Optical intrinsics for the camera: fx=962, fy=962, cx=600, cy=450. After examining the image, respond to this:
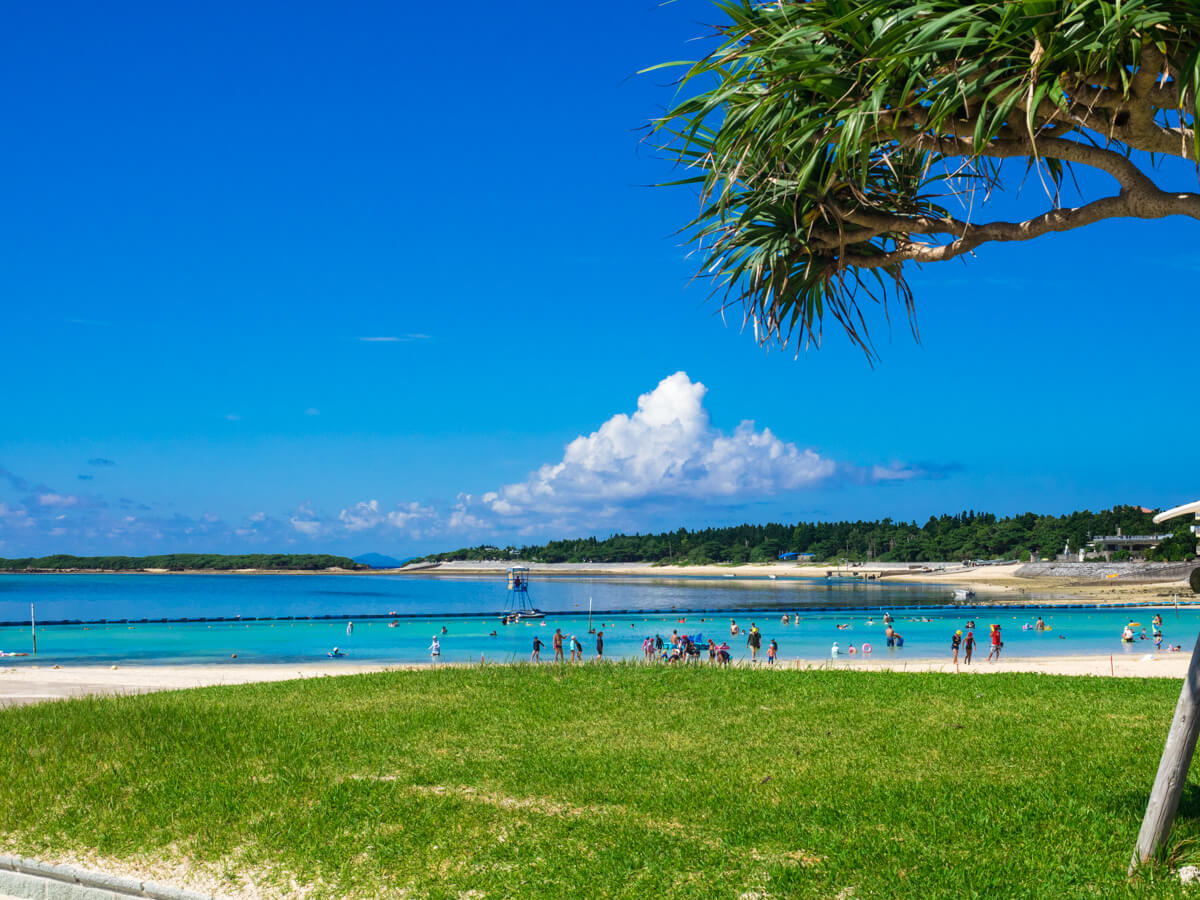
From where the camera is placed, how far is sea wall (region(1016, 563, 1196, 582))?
106 m

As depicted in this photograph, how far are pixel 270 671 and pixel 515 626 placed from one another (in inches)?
1408

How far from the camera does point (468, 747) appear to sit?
39.1 feet

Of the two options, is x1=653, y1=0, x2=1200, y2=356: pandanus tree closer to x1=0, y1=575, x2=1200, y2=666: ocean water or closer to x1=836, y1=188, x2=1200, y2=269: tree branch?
x1=836, y1=188, x2=1200, y2=269: tree branch

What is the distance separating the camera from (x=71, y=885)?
767 centimetres

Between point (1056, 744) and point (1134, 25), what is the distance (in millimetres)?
8828

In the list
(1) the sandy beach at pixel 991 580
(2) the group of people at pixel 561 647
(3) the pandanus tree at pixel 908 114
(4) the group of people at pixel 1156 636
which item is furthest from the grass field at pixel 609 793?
(1) the sandy beach at pixel 991 580

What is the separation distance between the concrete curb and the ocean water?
1489 inches

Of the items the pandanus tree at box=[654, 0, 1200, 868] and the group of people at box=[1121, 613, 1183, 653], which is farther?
the group of people at box=[1121, 613, 1183, 653]

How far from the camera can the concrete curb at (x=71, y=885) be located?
745 centimetres

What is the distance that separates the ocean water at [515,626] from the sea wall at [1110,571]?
823 inches

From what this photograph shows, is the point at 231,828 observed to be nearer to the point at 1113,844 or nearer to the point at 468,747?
the point at 468,747

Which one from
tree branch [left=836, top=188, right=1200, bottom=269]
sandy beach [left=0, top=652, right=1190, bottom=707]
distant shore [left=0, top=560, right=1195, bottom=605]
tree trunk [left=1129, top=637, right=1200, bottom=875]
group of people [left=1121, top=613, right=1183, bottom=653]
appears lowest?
distant shore [left=0, top=560, right=1195, bottom=605]

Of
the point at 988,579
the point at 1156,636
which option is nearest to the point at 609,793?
the point at 1156,636

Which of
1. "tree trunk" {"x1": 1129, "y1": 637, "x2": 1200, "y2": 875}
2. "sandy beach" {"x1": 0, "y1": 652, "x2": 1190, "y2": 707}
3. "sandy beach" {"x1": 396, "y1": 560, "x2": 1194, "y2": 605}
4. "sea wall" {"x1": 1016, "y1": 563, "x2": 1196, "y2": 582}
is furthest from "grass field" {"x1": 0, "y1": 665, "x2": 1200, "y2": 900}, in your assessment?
"sea wall" {"x1": 1016, "y1": 563, "x2": 1196, "y2": 582}
